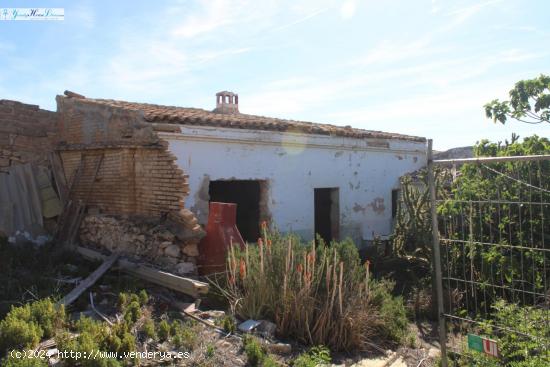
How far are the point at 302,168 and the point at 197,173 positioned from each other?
2731 millimetres

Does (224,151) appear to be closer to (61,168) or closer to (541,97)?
(61,168)

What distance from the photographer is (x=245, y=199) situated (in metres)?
10.1

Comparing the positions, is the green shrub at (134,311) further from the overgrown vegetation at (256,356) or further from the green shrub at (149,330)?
the overgrown vegetation at (256,356)

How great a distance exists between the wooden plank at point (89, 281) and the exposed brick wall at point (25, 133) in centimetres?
394

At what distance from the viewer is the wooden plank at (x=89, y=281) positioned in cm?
558

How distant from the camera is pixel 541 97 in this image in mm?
7836

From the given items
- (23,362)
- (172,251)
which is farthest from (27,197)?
(23,362)

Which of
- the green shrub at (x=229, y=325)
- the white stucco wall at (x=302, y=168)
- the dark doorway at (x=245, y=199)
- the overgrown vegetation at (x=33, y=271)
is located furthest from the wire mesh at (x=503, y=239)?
the overgrown vegetation at (x=33, y=271)

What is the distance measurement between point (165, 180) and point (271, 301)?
288cm

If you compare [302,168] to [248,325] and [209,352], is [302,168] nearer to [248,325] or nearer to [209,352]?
[248,325]

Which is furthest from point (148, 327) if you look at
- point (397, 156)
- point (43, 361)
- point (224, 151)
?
point (397, 156)

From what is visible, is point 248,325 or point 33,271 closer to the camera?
point 248,325

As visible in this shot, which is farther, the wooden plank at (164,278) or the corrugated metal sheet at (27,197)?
the corrugated metal sheet at (27,197)

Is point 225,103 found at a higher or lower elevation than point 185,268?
higher
